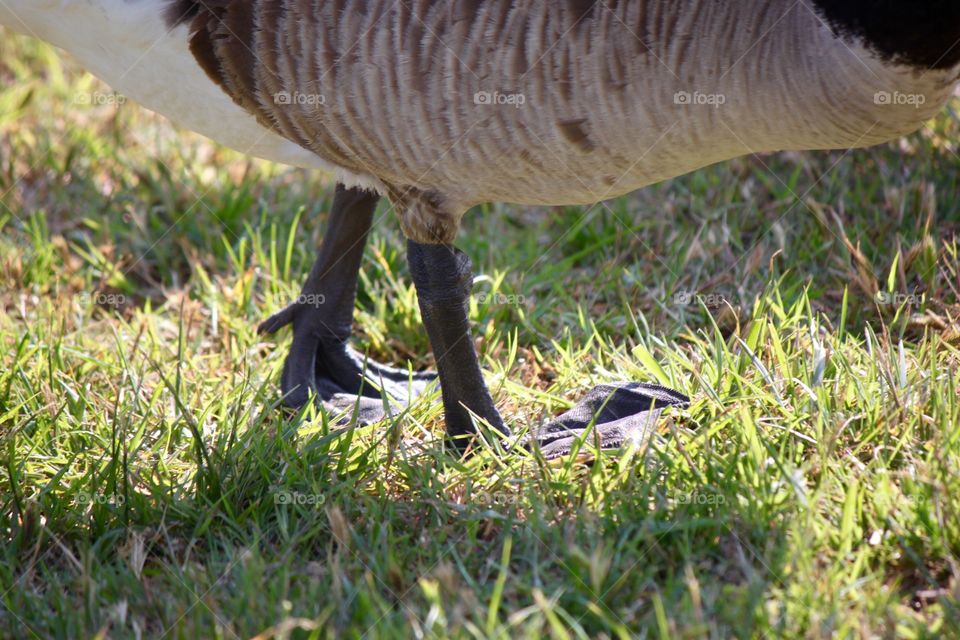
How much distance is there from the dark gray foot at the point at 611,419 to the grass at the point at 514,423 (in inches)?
2.5

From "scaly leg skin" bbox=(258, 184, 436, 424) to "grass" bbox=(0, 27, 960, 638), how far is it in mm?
146

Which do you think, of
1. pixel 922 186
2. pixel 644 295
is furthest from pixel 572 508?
pixel 922 186

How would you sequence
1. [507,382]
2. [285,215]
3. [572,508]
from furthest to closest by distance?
[285,215], [507,382], [572,508]

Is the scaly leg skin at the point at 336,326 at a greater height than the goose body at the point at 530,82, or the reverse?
the goose body at the point at 530,82

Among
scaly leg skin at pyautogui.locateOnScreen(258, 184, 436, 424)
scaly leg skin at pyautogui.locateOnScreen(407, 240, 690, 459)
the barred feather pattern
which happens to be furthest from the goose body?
scaly leg skin at pyautogui.locateOnScreen(258, 184, 436, 424)

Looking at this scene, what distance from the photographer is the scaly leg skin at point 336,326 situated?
3195mm

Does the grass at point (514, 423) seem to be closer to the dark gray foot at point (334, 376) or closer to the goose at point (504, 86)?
the dark gray foot at point (334, 376)

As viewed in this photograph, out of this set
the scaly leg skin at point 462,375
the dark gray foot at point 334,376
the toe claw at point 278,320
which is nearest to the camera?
the scaly leg skin at point 462,375

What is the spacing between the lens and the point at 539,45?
88.3 inches

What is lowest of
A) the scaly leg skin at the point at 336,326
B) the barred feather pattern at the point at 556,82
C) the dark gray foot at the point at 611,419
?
the dark gray foot at the point at 611,419

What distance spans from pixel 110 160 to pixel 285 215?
39.9 inches

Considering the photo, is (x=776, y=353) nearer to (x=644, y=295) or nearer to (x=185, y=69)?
(x=644, y=295)

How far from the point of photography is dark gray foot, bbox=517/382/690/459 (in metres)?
2.65

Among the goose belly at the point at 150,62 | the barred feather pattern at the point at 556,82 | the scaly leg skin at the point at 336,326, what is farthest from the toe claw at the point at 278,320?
the barred feather pattern at the point at 556,82
